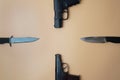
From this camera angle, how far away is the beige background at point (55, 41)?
118 cm

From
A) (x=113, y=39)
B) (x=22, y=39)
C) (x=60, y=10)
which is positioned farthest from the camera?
(x=22, y=39)

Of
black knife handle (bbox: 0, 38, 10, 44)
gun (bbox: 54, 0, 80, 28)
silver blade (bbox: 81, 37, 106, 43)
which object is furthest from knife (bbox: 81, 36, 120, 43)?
black knife handle (bbox: 0, 38, 10, 44)

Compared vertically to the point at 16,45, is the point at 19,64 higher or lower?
lower

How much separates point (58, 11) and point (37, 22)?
184 mm

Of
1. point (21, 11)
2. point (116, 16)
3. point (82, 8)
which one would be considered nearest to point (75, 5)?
point (82, 8)

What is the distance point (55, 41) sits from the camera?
→ 51.2 inches

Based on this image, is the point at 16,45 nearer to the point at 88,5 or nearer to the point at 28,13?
the point at 28,13

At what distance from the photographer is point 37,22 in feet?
4.44

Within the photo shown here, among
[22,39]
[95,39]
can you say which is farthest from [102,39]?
[22,39]

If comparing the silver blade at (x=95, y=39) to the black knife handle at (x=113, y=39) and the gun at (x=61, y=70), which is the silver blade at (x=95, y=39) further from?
the gun at (x=61, y=70)

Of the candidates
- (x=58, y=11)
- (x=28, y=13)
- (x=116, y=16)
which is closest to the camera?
(x=116, y=16)

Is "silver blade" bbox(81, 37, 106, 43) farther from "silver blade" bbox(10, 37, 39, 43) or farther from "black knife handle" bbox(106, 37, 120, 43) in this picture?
"silver blade" bbox(10, 37, 39, 43)

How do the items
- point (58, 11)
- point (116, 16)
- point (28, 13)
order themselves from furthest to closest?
point (28, 13) → point (58, 11) → point (116, 16)

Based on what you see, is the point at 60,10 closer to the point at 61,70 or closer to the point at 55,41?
the point at 55,41
